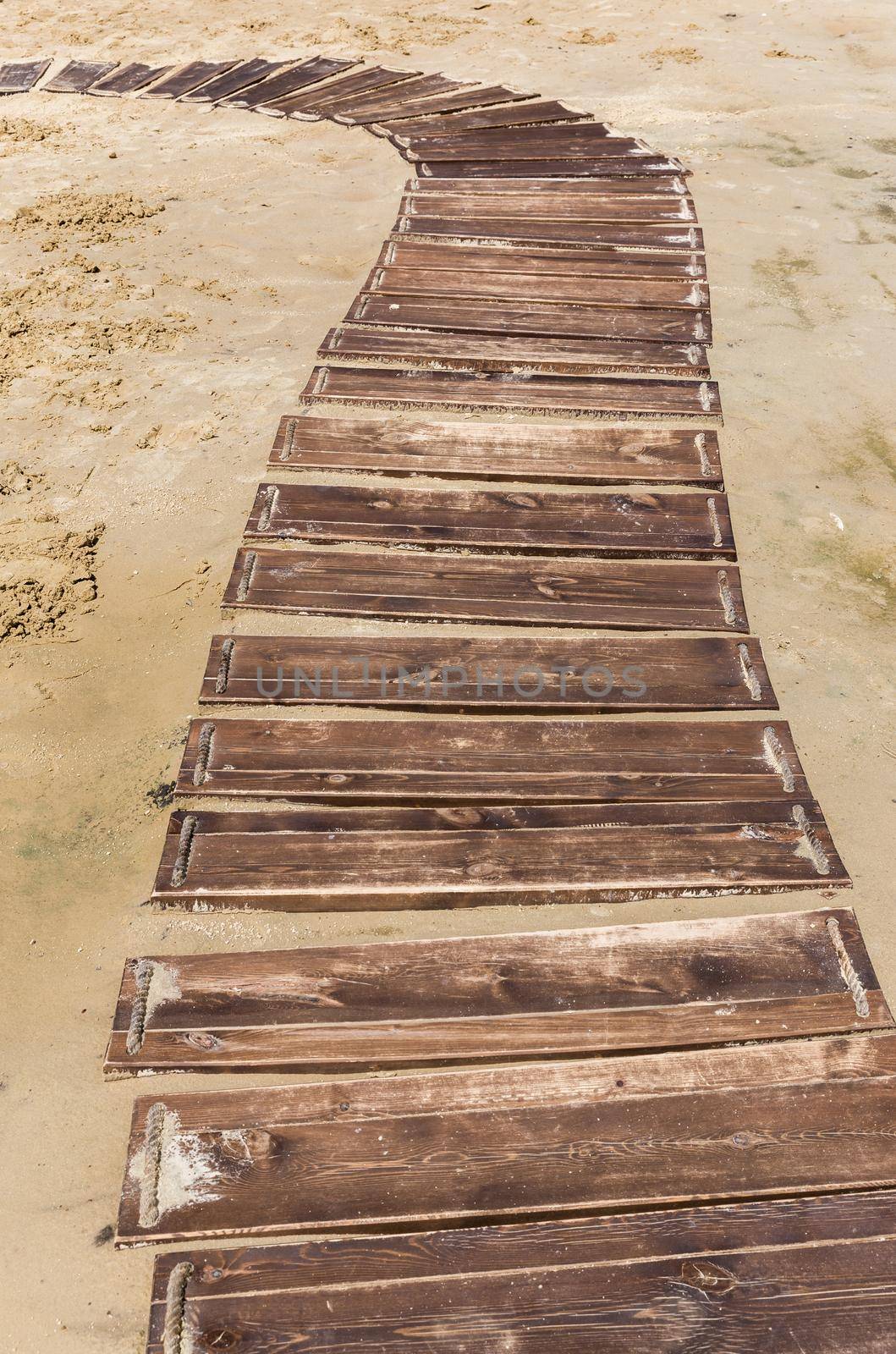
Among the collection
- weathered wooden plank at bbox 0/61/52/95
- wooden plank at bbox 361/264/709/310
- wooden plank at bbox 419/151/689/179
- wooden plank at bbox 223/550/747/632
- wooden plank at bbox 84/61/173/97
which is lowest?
wooden plank at bbox 223/550/747/632

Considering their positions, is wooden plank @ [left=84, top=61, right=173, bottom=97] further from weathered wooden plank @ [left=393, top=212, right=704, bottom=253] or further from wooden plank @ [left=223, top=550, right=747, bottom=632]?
wooden plank @ [left=223, top=550, right=747, bottom=632]

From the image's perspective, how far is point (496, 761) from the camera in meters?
3.68

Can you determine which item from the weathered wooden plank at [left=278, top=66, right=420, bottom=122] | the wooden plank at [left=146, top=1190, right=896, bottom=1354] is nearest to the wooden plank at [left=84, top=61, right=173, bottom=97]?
the weathered wooden plank at [left=278, top=66, right=420, bottom=122]

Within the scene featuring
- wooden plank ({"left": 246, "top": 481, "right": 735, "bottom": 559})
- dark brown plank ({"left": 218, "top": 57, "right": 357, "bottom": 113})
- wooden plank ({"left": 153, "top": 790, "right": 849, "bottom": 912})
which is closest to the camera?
wooden plank ({"left": 153, "top": 790, "right": 849, "bottom": 912})

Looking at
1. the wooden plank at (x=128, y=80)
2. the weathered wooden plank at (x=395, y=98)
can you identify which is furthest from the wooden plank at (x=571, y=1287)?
the wooden plank at (x=128, y=80)

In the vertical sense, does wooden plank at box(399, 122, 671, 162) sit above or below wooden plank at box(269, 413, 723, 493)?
above

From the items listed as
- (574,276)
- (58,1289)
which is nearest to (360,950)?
(58,1289)

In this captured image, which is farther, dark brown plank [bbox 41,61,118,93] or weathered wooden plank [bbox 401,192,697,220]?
dark brown plank [bbox 41,61,118,93]

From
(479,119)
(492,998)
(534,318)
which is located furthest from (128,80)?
(492,998)

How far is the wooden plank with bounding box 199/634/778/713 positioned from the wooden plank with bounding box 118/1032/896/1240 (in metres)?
1.51

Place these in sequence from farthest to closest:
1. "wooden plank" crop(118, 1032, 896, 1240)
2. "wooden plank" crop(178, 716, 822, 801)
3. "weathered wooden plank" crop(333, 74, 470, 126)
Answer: "weathered wooden plank" crop(333, 74, 470, 126), "wooden plank" crop(178, 716, 822, 801), "wooden plank" crop(118, 1032, 896, 1240)

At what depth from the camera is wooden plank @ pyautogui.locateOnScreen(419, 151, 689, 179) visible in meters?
7.88

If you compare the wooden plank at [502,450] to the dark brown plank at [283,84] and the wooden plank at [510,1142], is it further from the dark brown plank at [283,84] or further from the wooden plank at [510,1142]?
the dark brown plank at [283,84]

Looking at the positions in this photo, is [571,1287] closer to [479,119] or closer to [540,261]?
[540,261]
